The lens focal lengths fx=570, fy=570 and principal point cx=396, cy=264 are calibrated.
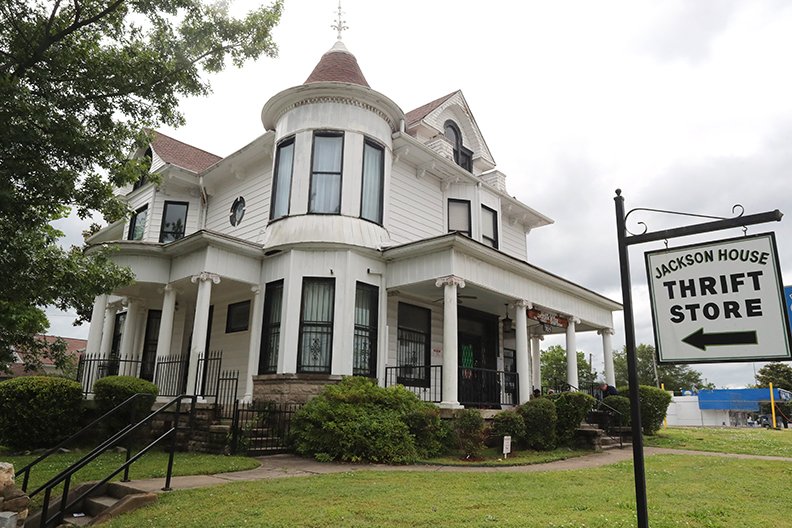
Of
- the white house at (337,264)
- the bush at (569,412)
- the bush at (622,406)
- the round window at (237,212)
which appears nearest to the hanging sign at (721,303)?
the white house at (337,264)

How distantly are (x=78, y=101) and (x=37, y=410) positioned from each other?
721 cm

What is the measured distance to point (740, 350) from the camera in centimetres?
343

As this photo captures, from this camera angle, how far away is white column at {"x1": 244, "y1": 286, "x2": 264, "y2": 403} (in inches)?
571

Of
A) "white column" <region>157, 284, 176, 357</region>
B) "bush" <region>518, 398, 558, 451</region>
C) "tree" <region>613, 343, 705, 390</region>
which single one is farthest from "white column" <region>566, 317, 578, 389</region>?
"tree" <region>613, 343, 705, 390</region>

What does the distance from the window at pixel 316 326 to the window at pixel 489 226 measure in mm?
7242

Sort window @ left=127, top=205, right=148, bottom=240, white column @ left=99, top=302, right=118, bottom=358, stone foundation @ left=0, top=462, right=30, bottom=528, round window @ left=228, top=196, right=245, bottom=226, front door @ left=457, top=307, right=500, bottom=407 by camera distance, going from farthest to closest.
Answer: window @ left=127, top=205, right=148, bottom=240
white column @ left=99, top=302, right=118, bottom=358
round window @ left=228, top=196, right=245, bottom=226
front door @ left=457, top=307, right=500, bottom=407
stone foundation @ left=0, top=462, right=30, bottom=528

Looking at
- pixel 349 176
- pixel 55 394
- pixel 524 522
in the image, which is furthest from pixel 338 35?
pixel 524 522

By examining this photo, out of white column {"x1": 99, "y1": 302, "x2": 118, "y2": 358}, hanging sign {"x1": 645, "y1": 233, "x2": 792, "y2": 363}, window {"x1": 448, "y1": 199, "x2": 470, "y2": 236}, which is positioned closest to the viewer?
hanging sign {"x1": 645, "y1": 233, "x2": 792, "y2": 363}

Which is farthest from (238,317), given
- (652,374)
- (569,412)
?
(652,374)

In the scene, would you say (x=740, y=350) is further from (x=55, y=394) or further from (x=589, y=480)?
(x=55, y=394)

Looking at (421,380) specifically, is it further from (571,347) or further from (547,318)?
(571,347)

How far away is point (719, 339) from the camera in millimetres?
3514

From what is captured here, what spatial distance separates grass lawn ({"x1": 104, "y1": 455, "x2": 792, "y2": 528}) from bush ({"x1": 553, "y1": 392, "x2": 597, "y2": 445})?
4.61 meters

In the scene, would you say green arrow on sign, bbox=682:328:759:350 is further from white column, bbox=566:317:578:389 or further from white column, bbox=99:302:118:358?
white column, bbox=99:302:118:358
